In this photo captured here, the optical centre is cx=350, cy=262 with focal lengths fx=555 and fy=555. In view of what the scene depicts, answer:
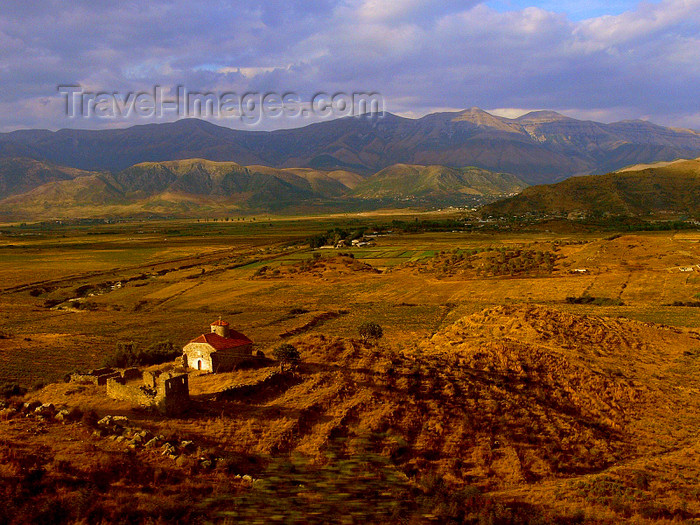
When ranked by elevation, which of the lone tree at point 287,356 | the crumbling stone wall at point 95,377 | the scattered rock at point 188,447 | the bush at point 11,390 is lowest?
the bush at point 11,390

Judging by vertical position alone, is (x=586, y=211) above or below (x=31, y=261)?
above

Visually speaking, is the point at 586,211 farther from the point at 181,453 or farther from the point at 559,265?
the point at 181,453

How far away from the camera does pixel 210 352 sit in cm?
2836

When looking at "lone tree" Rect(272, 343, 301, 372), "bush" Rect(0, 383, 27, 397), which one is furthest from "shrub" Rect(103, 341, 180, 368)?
"lone tree" Rect(272, 343, 301, 372)

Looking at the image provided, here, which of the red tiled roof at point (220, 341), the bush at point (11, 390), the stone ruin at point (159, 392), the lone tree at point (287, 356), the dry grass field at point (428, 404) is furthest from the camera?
the red tiled roof at point (220, 341)

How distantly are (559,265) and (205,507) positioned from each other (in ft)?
265

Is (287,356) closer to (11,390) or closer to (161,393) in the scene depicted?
(161,393)

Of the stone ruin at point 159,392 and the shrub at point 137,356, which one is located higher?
the stone ruin at point 159,392

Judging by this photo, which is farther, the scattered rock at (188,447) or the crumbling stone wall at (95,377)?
the crumbling stone wall at (95,377)

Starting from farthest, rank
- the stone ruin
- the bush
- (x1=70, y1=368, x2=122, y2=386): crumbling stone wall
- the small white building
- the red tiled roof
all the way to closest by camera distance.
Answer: the red tiled roof < the small white building < the bush < (x1=70, y1=368, x2=122, y2=386): crumbling stone wall < the stone ruin

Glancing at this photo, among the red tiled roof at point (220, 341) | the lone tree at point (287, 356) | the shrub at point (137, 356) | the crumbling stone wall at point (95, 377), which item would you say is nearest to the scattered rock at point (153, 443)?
the lone tree at point (287, 356)

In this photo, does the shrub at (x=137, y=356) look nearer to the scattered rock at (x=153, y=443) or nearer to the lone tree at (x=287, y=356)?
the lone tree at (x=287, y=356)

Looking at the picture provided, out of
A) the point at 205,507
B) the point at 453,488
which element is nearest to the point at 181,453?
the point at 205,507

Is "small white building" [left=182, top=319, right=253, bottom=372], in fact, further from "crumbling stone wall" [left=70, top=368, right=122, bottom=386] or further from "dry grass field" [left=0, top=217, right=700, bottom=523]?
"crumbling stone wall" [left=70, top=368, right=122, bottom=386]
